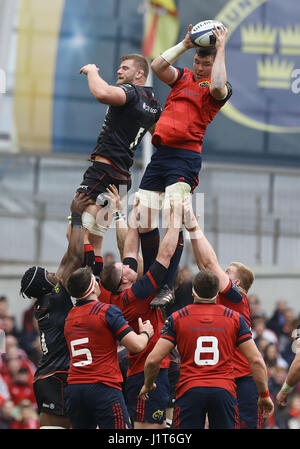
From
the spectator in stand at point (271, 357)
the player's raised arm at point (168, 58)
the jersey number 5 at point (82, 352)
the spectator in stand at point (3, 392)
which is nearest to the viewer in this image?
the jersey number 5 at point (82, 352)

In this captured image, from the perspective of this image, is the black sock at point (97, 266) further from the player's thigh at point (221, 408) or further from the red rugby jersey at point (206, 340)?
the player's thigh at point (221, 408)

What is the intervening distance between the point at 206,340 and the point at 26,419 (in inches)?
265

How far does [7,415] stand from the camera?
1411 cm

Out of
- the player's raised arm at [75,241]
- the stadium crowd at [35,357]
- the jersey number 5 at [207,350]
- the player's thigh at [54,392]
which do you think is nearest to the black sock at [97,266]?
the player's raised arm at [75,241]

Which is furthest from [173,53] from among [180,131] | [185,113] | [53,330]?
[53,330]

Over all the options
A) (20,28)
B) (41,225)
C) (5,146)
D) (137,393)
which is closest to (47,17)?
(20,28)

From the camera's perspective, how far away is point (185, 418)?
8.20m

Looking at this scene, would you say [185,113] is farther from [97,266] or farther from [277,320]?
[277,320]

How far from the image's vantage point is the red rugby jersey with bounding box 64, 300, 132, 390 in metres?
8.45

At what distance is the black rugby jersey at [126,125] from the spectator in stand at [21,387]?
6421 millimetres

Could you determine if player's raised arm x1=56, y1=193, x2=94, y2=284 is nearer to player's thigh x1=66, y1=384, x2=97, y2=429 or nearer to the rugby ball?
player's thigh x1=66, y1=384, x2=97, y2=429

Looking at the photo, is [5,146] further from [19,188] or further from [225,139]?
[225,139]

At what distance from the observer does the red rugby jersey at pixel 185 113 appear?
9.34 m

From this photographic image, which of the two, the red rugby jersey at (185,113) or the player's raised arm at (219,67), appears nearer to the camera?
the player's raised arm at (219,67)
